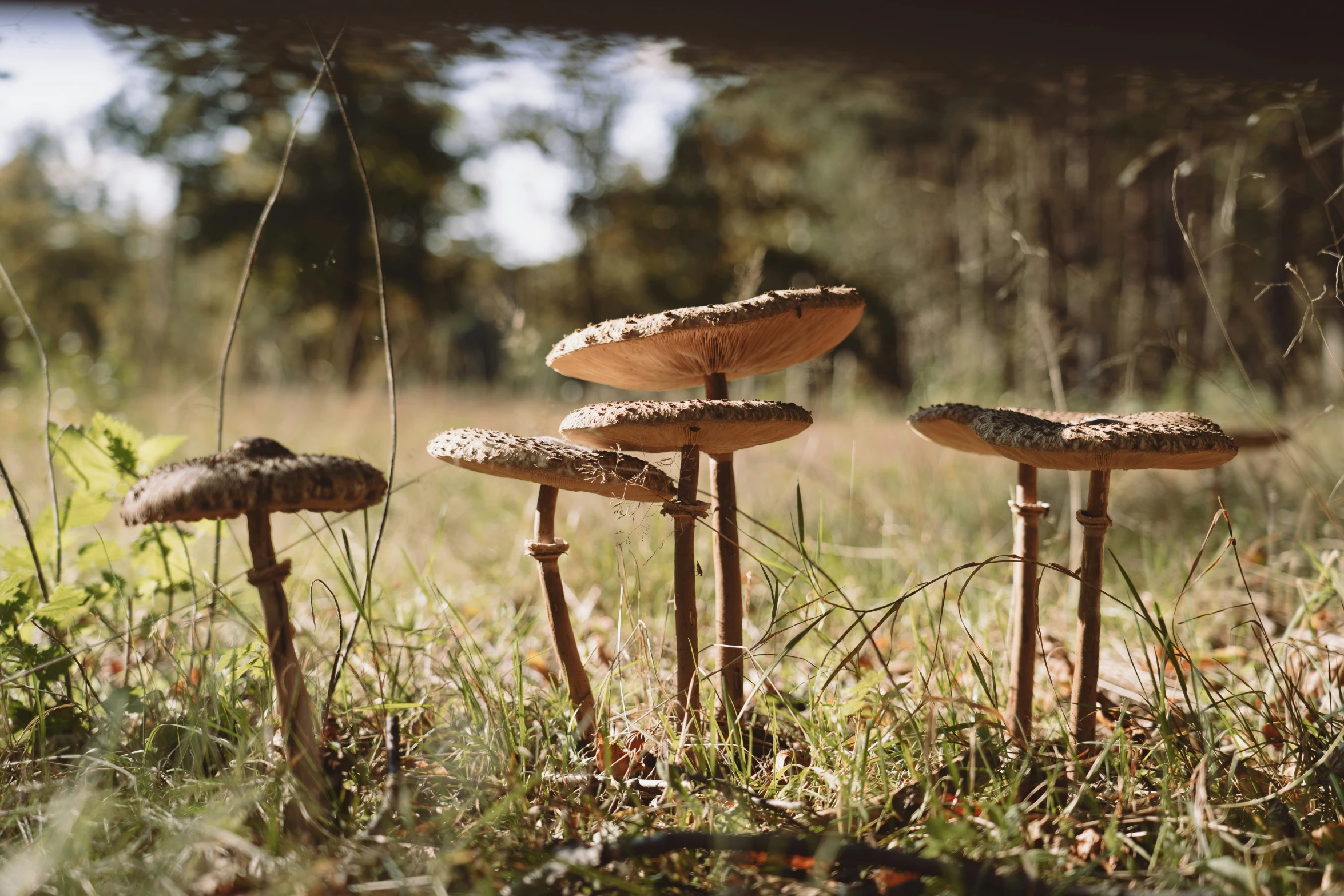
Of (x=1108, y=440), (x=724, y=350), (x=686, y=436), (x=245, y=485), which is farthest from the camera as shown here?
(x=724, y=350)

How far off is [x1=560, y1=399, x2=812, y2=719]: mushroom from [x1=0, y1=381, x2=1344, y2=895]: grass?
0.11 m

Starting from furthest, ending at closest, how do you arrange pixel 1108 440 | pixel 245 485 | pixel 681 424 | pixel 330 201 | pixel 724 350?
pixel 330 201 < pixel 724 350 < pixel 681 424 < pixel 1108 440 < pixel 245 485

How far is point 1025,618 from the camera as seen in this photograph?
2.41 m

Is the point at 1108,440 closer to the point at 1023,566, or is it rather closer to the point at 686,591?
the point at 1023,566

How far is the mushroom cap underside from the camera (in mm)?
2236

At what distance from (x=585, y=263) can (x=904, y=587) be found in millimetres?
22461

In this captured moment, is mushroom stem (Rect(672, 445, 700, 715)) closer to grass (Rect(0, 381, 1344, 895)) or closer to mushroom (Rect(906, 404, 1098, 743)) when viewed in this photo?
grass (Rect(0, 381, 1344, 895))

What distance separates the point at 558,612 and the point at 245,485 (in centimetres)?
99

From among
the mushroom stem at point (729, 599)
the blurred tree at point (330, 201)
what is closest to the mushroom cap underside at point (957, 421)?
the mushroom stem at point (729, 599)

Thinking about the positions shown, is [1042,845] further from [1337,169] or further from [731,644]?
[1337,169]

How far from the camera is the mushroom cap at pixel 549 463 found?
1.98 meters

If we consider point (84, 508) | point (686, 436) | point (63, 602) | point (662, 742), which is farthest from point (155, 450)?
point (662, 742)

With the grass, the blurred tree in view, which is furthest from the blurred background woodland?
the grass

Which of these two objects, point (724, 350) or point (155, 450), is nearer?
point (724, 350)
